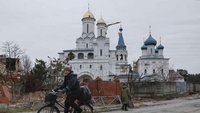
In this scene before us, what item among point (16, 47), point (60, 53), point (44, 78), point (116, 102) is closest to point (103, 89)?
point (116, 102)

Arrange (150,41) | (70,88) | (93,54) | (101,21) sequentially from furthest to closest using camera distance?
(150,41) → (101,21) → (93,54) → (70,88)

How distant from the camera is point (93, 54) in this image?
10894 cm

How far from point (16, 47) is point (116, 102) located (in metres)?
28.3

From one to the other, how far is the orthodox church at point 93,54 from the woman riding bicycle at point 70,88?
9185 centimetres

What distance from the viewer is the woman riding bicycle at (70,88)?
12207 millimetres

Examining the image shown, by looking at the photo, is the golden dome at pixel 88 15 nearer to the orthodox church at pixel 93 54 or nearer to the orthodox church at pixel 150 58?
the orthodox church at pixel 93 54

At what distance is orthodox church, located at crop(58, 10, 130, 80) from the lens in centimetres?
10650

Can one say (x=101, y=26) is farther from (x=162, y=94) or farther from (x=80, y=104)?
(x=80, y=104)

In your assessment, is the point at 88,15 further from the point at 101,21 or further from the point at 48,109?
the point at 48,109

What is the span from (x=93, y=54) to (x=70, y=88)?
96.7 m

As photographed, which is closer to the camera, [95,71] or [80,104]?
[80,104]

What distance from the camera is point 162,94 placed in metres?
39.9

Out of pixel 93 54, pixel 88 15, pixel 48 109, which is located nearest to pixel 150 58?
pixel 93 54

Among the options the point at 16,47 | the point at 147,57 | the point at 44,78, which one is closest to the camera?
the point at 44,78
